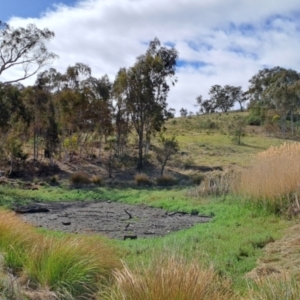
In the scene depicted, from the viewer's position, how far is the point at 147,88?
112 ft

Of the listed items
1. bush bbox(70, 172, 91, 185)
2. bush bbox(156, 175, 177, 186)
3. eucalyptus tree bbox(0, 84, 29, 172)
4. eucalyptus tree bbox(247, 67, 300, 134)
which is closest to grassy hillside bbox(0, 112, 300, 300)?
bush bbox(70, 172, 91, 185)

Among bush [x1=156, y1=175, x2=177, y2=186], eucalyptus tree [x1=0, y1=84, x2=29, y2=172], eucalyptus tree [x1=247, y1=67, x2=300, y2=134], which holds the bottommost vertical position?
bush [x1=156, y1=175, x2=177, y2=186]

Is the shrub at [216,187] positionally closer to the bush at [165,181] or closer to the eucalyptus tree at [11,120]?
the bush at [165,181]

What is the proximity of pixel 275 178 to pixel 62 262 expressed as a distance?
24.7ft

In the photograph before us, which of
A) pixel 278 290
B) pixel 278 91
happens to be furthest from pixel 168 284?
pixel 278 91

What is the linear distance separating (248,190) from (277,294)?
9.18m

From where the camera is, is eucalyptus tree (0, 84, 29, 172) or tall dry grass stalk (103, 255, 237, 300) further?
eucalyptus tree (0, 84, 29, 172)

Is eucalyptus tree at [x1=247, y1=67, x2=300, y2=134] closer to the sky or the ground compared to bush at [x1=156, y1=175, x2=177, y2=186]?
closer to the sky

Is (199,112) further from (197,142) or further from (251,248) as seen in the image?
(251,248)

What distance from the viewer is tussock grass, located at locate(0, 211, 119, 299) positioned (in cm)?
504

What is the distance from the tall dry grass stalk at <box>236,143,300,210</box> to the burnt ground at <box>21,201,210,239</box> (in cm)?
177

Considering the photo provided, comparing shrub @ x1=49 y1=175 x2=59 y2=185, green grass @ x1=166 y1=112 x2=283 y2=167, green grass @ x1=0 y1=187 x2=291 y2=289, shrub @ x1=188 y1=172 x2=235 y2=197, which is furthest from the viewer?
green grass @ x1=166 y1=112 x2=283 y2=167

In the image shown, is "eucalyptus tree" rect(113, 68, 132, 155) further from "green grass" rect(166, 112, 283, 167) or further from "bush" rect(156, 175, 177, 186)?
"bush" rect(156, 175, 177, 186)

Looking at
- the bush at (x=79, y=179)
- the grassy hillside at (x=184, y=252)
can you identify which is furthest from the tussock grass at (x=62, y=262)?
the bush at (x=79, y=179)
